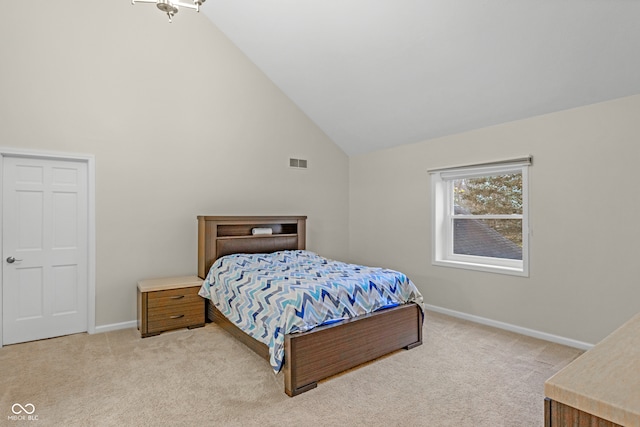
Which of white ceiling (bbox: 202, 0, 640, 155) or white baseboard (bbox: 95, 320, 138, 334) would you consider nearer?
white ceiling (bbox: 202, 0, 640, 155)

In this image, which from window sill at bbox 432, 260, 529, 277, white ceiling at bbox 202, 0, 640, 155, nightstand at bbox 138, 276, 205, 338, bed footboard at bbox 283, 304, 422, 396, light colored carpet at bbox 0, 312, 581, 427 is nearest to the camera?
light colored carpet at bbox 0, 312, 581, 427

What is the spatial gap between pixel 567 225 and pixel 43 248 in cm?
519

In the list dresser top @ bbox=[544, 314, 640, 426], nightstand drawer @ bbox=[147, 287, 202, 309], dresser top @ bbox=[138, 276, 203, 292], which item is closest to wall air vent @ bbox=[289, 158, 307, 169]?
dresser top @ bbox=[138, 276, 203, 292]

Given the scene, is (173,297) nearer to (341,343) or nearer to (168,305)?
(168,305)

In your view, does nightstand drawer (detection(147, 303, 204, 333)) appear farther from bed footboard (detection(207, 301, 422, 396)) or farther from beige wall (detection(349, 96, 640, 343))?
beige wall (detection(349, 96, 640, 343))

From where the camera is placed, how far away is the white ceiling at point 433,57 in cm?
279

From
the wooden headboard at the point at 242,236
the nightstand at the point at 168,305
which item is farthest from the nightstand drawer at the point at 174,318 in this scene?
the wooden headboard at the point at 242,236

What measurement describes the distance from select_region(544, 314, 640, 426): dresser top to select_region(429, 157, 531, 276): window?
3250 millimetres

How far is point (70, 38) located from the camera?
362cm

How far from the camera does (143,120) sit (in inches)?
159

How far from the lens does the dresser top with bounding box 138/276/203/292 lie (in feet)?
12.0

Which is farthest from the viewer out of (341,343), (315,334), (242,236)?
(242,236)

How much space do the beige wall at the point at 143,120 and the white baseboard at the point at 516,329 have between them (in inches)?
99.9


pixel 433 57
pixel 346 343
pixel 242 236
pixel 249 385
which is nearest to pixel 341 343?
pixel 346 343
